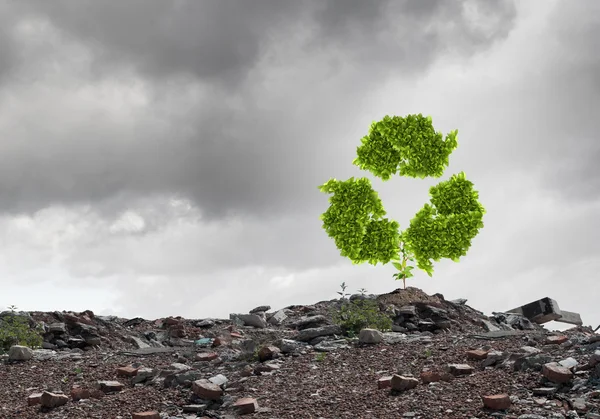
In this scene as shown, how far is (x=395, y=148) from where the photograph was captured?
61.0 ft

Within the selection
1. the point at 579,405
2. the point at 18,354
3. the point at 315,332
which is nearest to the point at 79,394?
the point at 18,354

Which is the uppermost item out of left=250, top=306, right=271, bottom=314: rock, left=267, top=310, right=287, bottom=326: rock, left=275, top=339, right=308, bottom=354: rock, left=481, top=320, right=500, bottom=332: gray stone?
left=250, top=306, right=271, bottom=314: rock

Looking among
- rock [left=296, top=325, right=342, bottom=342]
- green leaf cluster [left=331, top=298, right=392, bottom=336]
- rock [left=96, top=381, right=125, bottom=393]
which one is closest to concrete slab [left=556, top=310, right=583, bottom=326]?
green leaf cluster [left=331, top=298, right=392, bottom=336]

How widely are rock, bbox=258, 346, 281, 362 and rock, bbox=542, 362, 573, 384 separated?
3893mm

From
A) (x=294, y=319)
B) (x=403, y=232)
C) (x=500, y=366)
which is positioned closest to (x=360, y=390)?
(x=500, y=366)

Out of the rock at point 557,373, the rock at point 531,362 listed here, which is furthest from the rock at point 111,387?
the rock at point 557,373

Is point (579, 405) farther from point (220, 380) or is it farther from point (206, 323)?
point (206, 323)

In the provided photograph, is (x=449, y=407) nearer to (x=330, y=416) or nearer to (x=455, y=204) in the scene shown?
(x=330, y=416)

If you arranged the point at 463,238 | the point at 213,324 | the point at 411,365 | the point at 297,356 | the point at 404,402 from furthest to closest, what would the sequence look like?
the point at 463,238 < the point at 213,324 < the point at 297,356 < the point at 411,365 < the point at 404,402

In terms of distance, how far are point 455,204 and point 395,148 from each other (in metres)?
2.29

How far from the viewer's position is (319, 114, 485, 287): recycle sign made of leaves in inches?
706

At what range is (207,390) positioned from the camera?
8.29 metres

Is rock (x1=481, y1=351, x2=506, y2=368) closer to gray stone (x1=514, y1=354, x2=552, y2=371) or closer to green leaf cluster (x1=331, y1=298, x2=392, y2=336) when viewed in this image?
gray stone (x1=514, y1=354, x2=552, y2=371)

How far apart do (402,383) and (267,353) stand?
8.55 ft
